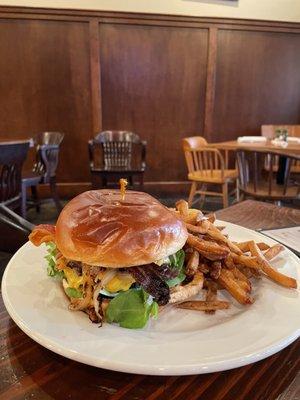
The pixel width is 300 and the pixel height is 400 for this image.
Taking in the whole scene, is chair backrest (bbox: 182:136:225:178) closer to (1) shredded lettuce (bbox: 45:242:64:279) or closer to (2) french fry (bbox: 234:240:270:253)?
(2) french fry (bbox: 234:240:270:253)

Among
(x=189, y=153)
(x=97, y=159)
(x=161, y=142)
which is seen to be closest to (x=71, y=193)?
(x=97, y=159)

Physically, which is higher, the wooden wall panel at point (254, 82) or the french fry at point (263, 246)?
the wooden wall panel at point (254, 82)

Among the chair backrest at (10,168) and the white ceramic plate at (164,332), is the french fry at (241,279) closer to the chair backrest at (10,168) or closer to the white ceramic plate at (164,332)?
the white ceramic plate at (164,332)

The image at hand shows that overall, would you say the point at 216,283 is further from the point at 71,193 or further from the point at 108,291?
the point at 71,193

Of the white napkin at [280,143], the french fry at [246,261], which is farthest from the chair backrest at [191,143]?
the french fry at [246,261]

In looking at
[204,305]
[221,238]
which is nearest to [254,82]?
[221,238]

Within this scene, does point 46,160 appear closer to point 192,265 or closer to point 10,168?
point 10,168

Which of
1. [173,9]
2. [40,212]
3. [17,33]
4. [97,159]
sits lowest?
[40,212]

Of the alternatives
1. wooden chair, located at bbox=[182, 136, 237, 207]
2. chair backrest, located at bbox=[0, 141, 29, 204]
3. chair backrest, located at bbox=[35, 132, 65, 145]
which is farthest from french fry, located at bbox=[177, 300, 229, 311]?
chair backrest, located at bbox=[35, 132, 65, 145]
